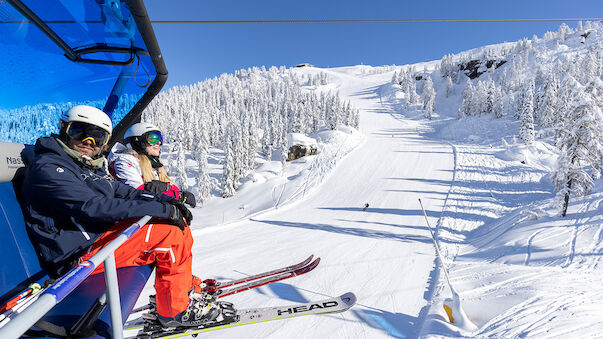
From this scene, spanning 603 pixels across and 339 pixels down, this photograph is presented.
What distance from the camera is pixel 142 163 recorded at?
4.02 metres

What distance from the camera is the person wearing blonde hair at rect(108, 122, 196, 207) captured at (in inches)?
146

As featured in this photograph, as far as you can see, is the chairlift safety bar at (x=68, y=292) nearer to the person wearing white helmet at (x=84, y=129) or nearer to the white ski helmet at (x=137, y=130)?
the person wearing white helmet at (x=84, y=129)

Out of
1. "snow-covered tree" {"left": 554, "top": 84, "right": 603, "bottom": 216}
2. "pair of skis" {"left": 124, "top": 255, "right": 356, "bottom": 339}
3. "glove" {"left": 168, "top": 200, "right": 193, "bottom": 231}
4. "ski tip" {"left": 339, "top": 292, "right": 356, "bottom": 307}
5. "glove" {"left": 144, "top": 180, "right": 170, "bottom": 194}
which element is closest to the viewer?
"glove" {"left": 168, "top": 200, "right": 193, "bottom": 231}

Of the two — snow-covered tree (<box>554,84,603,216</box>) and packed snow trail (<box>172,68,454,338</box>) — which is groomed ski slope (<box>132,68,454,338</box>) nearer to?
packed snow trail (<box>172,68,454,338</box>)

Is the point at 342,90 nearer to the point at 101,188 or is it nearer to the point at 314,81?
the point at 314,81

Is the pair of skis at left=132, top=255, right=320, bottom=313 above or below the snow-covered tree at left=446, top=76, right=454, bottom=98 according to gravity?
below

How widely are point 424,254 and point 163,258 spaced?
8677 millimetres

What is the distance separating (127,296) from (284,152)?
44348 millimetres

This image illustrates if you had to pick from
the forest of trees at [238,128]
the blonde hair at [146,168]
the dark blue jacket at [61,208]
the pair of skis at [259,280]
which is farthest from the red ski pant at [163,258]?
the forest of trees at [238,128]

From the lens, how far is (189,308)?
3.01 metres

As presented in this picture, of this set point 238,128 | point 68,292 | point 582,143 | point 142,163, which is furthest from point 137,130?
point 238,128

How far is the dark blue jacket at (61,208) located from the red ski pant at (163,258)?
0.32 m

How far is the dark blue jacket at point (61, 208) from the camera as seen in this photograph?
2113 millimetres

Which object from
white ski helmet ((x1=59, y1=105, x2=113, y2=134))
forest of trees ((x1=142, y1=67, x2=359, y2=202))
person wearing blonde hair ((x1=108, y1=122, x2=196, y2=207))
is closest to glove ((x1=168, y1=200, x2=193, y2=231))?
person wearing blonde hair ((x1=108, y1=122, x2=196, y2=207))
